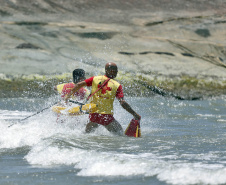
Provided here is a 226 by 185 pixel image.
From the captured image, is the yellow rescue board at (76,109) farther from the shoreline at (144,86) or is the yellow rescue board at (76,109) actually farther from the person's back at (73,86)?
the shoreline at (144,86)

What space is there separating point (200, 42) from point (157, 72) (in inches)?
173

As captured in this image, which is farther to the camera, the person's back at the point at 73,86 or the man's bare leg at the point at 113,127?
the person's back at the point at 73,86

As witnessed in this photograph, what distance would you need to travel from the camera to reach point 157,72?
21.8 metres

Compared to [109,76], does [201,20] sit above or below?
above

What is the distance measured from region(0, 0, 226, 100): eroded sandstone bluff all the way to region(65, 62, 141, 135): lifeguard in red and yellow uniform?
38.1 ft

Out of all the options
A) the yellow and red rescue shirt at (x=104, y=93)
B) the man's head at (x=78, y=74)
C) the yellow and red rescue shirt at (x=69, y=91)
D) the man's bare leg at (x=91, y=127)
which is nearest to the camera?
the yellow and red rescue shirt at (x=104, y=93)

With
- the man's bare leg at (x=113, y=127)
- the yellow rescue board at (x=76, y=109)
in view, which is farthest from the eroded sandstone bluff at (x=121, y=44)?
the man's bare leg at (x=113, y=127)

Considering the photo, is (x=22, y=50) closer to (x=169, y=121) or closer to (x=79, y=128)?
(x=169, y=121)

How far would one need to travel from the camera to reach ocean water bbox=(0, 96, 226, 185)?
6.07 metres

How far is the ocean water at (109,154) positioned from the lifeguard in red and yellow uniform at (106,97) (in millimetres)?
275

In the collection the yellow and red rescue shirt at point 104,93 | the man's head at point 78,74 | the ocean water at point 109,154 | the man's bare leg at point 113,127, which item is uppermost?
the man's head at point 78,74

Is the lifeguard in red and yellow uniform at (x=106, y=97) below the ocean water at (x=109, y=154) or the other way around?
the other way around

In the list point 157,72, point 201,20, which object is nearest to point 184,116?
point 157,72

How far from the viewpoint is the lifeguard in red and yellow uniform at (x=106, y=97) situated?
870cm
